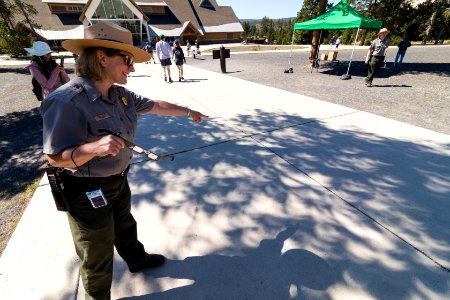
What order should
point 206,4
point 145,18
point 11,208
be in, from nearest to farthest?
point 11,208 → point 145,18 → point 206,4

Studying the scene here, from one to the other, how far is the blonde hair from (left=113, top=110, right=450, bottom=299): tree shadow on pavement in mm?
1656

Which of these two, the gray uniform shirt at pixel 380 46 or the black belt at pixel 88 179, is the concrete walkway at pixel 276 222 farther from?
the gray uniform shirt at pixel 380 46

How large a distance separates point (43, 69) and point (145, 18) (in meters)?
34.6

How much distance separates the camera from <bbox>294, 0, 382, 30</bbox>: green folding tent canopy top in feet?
32.0

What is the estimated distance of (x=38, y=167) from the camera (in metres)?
3.86

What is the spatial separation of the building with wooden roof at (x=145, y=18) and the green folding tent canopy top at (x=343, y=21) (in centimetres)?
2745

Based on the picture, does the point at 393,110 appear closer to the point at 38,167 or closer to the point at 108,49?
the point at 108,49

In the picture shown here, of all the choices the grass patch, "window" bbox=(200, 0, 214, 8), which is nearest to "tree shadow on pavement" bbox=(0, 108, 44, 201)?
the grass patch

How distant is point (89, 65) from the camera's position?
1423mm

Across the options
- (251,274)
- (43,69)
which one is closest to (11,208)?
(43,69)

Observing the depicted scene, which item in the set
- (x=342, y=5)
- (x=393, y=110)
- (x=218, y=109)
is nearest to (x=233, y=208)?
(x=218, y=109)

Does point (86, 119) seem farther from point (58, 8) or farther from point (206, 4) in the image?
point (206, 4)

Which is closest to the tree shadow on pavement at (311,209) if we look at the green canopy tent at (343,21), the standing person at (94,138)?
the standing person at (94,138)

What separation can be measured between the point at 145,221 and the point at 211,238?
77 centimetres
